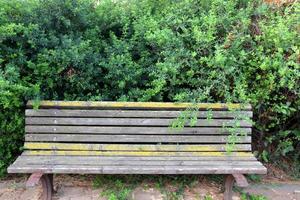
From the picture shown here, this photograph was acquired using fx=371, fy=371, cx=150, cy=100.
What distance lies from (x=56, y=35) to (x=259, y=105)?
224cm

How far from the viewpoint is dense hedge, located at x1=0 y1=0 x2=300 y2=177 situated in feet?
11.7

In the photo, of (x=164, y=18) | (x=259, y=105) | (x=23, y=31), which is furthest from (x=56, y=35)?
(x=259, y=105)

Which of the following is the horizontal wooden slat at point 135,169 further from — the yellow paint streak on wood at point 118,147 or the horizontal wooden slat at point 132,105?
the horizontal wooden slat at point 132,105

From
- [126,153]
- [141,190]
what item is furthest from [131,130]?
[141,190]

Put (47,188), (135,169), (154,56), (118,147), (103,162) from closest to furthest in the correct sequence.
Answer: (135,169), (103,162), (47,188), (118,147), (154,56)

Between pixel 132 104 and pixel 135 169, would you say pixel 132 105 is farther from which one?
pixel 135 169

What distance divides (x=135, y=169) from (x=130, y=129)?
0.50 meters

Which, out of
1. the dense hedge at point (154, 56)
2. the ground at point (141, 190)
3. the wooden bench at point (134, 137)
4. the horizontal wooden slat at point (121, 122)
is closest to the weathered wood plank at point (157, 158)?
the wooden bench at point (134, 137)

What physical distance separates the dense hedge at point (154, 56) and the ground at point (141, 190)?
29cm

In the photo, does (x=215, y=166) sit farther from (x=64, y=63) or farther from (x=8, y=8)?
(x=8, y=8)

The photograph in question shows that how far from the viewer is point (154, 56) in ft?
13.1

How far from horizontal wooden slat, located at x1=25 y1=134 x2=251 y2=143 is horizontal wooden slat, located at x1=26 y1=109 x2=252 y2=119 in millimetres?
194

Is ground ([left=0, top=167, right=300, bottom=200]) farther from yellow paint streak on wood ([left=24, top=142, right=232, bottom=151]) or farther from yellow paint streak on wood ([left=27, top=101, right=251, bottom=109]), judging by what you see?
yellow paint streak on wood ([left=27, top=101, right=251, bottom=109])

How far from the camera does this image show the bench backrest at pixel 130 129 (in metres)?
3.48
